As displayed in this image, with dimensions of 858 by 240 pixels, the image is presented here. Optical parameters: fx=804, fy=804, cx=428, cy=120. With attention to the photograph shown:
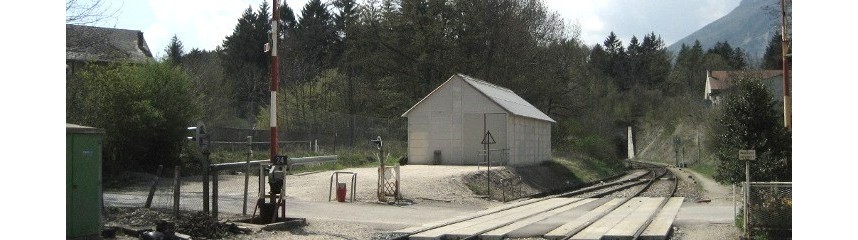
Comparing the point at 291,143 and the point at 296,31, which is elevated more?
the point at 296,31

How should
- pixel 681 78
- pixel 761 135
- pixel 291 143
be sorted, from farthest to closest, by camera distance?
pixel 681 78, pixel 291 143, pixel 761 135

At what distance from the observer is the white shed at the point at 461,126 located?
35156 mm

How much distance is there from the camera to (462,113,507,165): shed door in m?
35.1

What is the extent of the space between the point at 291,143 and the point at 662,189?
18177 millimetres

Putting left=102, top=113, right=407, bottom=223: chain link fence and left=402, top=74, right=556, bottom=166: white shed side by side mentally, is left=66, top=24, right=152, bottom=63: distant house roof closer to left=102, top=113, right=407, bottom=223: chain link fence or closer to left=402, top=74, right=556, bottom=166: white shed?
left=102, top=113, right=407, bottom=223: chain link fence

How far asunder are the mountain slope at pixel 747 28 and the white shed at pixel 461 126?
8.66 metres

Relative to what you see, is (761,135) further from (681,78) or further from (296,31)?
(681,78)

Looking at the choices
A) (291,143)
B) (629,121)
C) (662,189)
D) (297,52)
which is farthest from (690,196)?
(629,121)

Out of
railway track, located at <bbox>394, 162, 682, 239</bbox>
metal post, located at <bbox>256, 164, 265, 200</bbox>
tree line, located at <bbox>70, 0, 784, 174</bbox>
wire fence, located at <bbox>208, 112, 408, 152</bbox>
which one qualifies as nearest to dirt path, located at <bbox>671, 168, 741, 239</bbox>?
railway track, located at <bbox>394, 162, 682, 239</bbox>

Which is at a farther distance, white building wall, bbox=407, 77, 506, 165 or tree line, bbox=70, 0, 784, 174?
tree line, bbox=70, 0, 784, 174

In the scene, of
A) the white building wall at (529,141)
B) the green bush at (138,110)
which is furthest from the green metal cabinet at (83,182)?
the white building wall at (529,141)

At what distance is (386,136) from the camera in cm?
4447

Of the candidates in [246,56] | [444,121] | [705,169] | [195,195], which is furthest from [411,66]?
[195,195]

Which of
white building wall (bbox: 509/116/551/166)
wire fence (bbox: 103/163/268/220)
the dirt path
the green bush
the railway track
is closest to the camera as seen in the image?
the railway track
